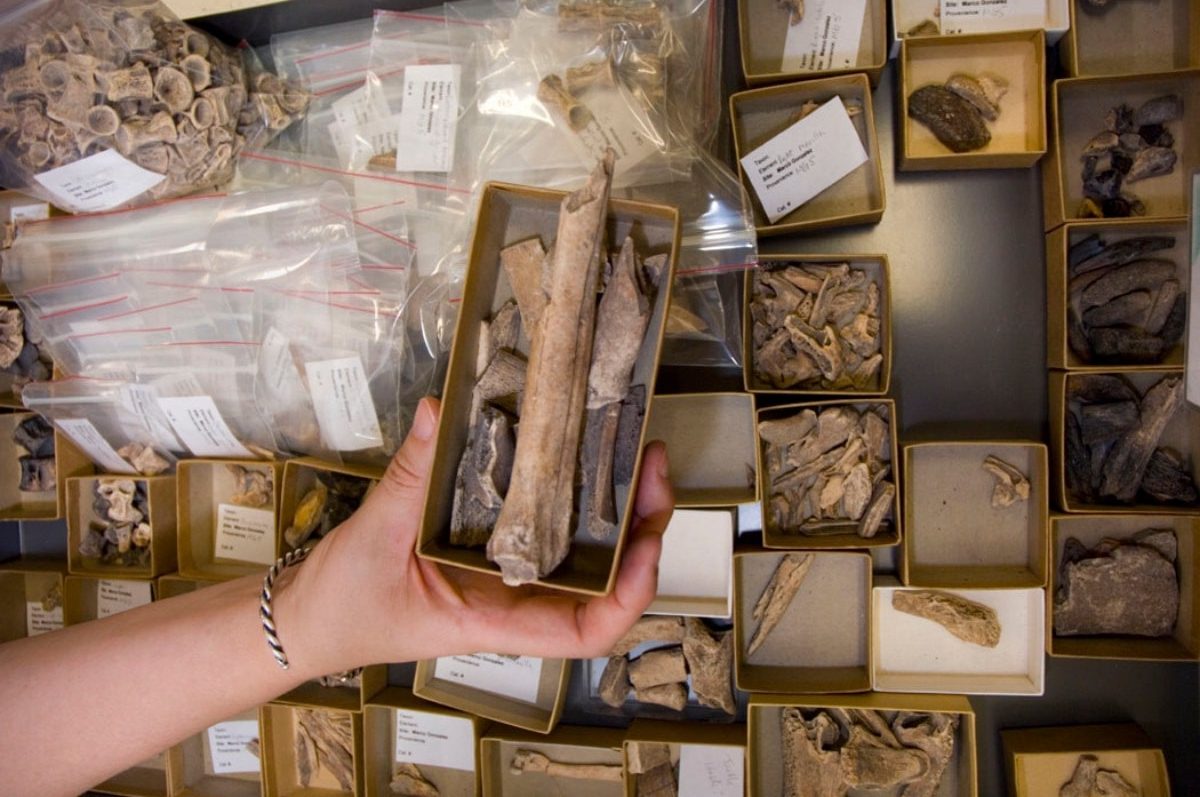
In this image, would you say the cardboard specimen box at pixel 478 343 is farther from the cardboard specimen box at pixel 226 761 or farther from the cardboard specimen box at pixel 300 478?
the cardboard specimen box at pixel 226 761

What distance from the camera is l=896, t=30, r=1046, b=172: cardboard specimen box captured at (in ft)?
5.05

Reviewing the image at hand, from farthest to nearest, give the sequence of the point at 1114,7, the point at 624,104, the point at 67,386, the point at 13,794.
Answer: the point at 67,386
the point at 1114,7
the point at 624,104
the point at 13,794

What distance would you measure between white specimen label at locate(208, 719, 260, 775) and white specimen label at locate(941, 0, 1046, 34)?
227 cm

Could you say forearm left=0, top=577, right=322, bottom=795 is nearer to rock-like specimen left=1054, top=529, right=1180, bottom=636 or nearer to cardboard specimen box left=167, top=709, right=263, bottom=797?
cardboard specimen box left=167, top=709, right=263, bottom=797

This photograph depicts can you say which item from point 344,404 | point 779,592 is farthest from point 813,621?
point 344,404

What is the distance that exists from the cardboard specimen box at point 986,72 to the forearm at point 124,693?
1.55 meters

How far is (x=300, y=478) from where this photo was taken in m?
1.65

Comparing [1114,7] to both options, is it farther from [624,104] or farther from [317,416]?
[317,416]

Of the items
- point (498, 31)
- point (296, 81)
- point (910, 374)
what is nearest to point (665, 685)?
point (910, 374)

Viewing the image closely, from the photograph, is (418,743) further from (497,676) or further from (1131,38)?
(1131,38)

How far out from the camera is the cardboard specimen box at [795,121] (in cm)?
Result: 152

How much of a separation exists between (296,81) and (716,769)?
1.77 meters

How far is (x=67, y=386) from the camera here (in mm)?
1710

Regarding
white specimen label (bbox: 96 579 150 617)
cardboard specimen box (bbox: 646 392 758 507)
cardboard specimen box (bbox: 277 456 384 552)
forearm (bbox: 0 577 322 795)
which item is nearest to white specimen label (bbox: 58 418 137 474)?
white specimen label (bbox: 96 579 150 617)
